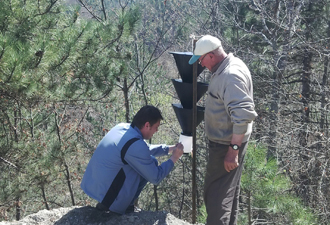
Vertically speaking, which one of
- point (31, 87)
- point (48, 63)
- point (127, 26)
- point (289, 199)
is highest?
point (127, 26)

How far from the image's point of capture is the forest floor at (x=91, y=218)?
10.7 feet

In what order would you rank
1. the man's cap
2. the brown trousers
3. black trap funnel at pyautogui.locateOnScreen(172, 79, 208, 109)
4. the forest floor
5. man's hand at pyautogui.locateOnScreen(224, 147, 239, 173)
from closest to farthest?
1. man's hand at pyautogui.locateOnScreen(224, 147, 239, 173)
2. the man's cap
3. the brown trousers
4. the forest floor
5. black trap funnel at pyautogui.locateOnScreen(172, 79, 208, 109)

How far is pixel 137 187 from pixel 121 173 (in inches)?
8.8

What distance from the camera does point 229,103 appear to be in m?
2.60

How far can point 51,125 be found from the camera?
820 centimetres

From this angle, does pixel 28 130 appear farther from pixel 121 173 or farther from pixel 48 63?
pixel 121 173

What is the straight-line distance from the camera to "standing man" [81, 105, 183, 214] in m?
3.05

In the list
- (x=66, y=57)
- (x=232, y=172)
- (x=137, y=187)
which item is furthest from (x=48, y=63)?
(x=232, y=172)

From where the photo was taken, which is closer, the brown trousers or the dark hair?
the brown trousers

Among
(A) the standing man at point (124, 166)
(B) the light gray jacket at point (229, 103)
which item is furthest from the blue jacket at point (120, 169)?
(B) the light gray jacket at point (229, 103)

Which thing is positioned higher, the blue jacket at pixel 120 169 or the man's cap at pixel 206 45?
the man's cap at pixel 206 45

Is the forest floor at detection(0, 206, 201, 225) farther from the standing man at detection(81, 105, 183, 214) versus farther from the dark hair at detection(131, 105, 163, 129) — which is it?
the dark hair at detection(131, 105, 163, 129)

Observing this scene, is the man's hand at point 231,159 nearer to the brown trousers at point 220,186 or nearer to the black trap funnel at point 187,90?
the brown trousers at point 220,186

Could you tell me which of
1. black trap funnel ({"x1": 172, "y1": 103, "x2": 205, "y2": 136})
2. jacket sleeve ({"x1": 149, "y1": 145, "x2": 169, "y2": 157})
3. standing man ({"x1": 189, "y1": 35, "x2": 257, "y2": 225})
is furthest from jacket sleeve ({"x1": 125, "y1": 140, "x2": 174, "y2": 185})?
black trap funnel ({"x1": 172, "y1": 103, "x2": 205, "y2": 136})
